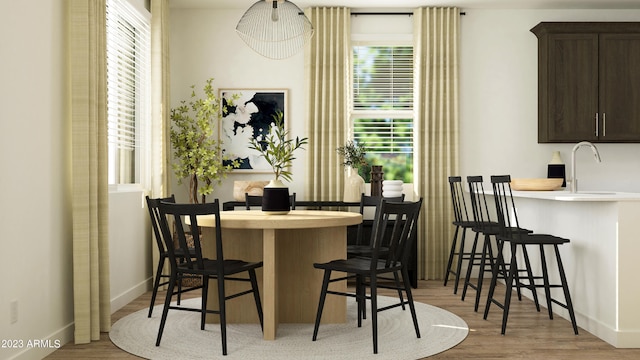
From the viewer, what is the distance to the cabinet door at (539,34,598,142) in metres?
5.86

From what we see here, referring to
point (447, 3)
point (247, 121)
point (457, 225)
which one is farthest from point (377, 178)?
point (447, 3)

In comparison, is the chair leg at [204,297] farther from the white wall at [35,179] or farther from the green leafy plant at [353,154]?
the green leafy plant at [353,154]

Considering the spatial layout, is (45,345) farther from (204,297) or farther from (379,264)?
(379,264)

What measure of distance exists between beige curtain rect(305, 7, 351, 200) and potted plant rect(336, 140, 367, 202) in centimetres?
9

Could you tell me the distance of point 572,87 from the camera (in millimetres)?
5875

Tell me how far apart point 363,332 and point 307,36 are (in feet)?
6.64

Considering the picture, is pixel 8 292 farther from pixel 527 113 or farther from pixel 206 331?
pixel 527 113

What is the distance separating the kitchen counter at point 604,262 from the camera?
3.62 m

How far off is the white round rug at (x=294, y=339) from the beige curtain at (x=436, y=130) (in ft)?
5.57

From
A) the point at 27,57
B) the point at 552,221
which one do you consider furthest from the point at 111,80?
the point at 552,221

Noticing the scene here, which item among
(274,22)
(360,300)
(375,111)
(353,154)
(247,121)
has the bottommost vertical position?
(360,300)

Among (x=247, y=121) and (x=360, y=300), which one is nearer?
(x=360, y=300)

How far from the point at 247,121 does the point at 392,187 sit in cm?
160

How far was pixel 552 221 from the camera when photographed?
15.0 ft
